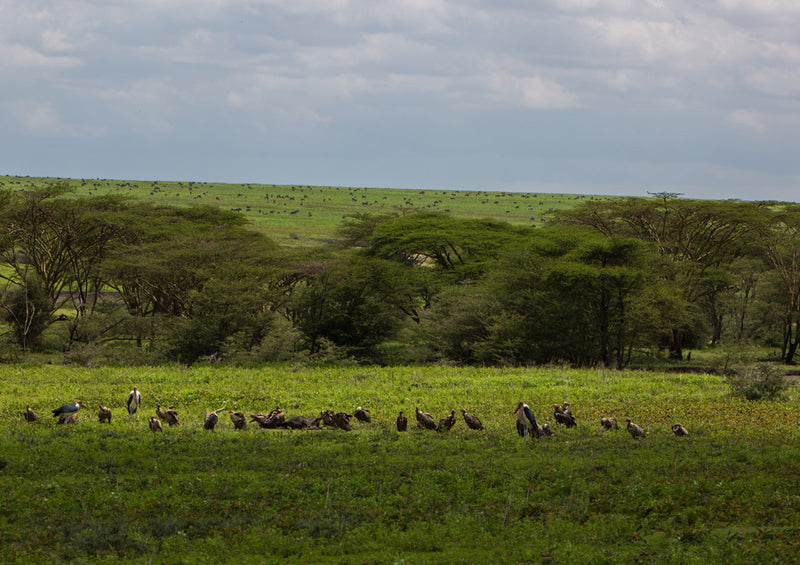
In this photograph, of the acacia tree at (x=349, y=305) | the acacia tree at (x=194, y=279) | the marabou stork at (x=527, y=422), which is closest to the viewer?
the marabou stork at (x=527, y=422)

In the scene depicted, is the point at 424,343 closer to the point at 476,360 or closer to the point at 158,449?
the point at 476,360

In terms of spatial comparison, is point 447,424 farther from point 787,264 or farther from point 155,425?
point 787,264

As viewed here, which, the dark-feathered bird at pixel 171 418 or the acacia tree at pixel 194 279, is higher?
the acacia tree at pixel 194 279

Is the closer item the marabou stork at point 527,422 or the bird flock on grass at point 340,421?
the marabou stork at point 527,422

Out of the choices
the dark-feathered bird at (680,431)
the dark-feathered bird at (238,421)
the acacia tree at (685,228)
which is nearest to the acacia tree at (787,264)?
the acacia tree at (685,228)

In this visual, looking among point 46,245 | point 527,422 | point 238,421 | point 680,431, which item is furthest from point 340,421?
point 46,245

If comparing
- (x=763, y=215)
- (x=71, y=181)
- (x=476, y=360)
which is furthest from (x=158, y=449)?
(x=71, y=181)

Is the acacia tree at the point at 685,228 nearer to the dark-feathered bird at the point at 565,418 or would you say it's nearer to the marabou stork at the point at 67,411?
the dark-feathered bird at the point at 565,418

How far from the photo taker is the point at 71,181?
174 meters

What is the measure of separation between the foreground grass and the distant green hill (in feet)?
276

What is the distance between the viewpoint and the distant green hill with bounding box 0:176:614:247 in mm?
122500

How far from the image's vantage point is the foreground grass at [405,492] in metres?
8.99

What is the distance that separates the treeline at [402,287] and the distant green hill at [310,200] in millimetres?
56866

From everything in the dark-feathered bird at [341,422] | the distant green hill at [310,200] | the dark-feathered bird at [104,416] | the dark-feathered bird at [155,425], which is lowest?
the dark-feathered bird at [104,416]
